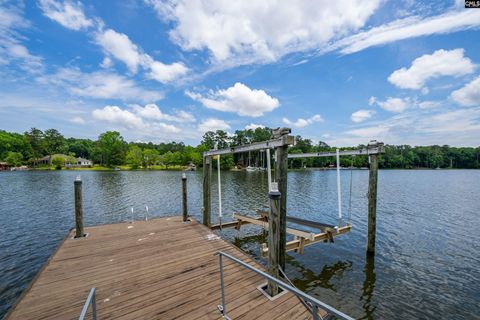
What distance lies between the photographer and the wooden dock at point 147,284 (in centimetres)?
373

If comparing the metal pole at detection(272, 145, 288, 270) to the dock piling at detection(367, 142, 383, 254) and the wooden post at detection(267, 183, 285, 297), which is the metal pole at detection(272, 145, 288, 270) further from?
the dock piling at detection(367, 142, 383, 254)

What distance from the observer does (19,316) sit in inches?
141

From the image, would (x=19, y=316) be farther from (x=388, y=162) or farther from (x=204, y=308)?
(x=388, y=162)

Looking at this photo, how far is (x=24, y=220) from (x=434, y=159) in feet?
435

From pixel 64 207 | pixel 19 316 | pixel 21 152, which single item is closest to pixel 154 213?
pixel 64 207

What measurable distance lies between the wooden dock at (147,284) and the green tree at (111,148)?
82316mm

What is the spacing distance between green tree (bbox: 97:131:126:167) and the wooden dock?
82.3 m

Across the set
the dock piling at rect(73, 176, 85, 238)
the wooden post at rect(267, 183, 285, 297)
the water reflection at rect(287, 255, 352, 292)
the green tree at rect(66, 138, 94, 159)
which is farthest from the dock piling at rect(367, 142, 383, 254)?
the green tree at rect(66, 138, 94, 159)

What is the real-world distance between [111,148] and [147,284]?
8674cm

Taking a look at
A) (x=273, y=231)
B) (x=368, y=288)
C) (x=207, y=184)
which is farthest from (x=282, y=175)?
(x=368, y=288)

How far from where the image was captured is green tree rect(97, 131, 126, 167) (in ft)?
256

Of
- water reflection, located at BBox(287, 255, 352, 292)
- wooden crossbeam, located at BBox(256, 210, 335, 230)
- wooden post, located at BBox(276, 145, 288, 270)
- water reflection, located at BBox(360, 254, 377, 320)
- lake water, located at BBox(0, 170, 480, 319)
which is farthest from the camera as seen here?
wooden crossbeam, located at BBox(256, 210, 335, 230)

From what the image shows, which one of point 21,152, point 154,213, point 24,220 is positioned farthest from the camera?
point 21,152

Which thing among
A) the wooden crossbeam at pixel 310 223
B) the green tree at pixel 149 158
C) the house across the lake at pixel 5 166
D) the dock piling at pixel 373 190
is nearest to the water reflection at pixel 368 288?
the dock piling at pixel 373 190
